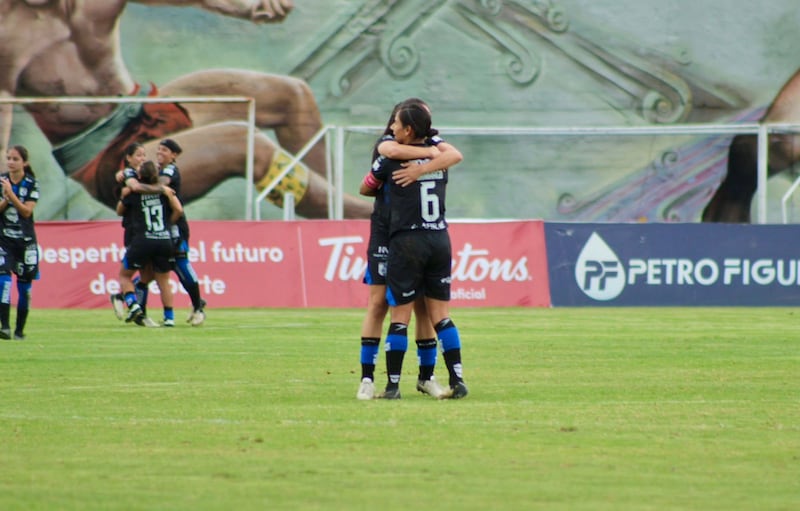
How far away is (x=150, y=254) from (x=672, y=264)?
9781 mm

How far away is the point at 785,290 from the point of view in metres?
25.2

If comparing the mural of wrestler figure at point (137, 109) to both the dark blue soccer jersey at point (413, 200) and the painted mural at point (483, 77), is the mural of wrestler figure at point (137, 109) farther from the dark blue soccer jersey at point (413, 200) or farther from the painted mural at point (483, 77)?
the dark blue soccer jersey at point (413, 200)

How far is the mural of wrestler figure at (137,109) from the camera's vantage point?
36.2 m

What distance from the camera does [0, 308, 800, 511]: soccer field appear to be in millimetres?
6652

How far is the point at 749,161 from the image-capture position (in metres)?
37.2

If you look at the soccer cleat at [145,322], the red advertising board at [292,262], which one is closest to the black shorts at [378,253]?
the soccer cleat at [145,322]

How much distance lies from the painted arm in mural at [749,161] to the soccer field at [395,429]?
20902 millimetres

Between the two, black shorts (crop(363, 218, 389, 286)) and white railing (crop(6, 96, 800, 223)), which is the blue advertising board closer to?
white railing (crop(6, 96, 800, 223))

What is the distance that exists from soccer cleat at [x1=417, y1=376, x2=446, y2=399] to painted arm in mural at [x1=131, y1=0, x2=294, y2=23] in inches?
1103

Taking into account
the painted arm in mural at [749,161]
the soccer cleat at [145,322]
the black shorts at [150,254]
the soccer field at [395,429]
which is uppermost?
the painted arm in mural at [749,161]

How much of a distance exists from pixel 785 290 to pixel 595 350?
35.5 feet

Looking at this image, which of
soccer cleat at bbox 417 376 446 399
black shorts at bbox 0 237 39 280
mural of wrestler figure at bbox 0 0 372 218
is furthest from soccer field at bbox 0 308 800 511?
mural of wrestler figure at bbox 0 0 372 218

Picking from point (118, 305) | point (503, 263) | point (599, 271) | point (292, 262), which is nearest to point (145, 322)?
point (118, 305)

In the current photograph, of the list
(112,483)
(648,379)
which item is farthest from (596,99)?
(112,483)
